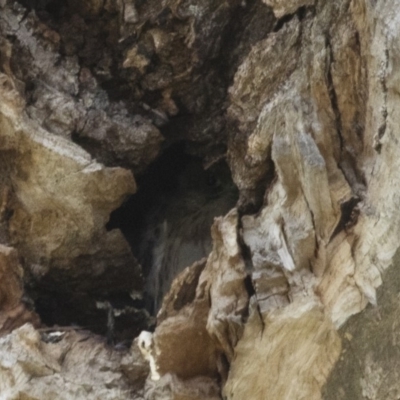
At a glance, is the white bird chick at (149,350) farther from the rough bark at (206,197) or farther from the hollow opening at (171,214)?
the hollow opening at (171,214)

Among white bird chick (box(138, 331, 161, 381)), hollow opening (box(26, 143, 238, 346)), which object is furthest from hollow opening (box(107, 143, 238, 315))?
white bird chick (box(138, 331, 161, 381))

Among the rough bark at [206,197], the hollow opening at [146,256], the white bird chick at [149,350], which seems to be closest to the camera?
the rough bark at [206,197]

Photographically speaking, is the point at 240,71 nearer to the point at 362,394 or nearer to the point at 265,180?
the point at 265,180

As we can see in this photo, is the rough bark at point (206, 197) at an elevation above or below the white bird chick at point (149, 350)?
above

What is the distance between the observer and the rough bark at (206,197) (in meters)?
1.35

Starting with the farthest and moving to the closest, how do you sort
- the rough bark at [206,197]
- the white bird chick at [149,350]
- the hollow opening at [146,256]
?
the hollow opening at [146,256]
the white bird chick at [149,350]
the rough bark at [206,197]

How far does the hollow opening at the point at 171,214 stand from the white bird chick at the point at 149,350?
46 cm

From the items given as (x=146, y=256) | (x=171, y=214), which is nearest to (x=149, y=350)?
(x=146, y=256)

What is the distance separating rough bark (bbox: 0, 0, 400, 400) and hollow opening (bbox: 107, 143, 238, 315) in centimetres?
1

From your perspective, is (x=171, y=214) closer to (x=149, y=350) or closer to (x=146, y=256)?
(x=146, y=256)

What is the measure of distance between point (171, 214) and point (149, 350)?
85 cm

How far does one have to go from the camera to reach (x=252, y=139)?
1.73 meters

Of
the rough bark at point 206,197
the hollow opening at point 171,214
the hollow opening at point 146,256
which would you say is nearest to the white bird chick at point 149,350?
the rough bark at point 206,197

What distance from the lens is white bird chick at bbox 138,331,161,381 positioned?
1582mm
